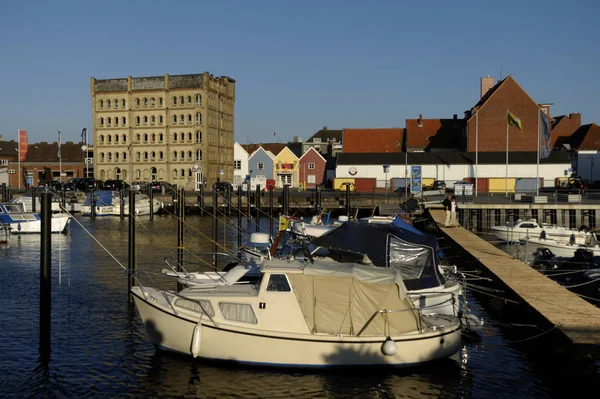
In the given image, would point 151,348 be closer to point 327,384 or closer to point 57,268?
point 327,384

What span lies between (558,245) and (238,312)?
2802 cm

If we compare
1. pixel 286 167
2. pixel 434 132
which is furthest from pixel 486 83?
pixel 286 167

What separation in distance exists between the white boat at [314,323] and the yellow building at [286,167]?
299 ft

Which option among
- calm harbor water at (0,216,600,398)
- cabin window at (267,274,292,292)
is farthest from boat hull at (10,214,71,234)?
cabin window at (267,274,292,292)

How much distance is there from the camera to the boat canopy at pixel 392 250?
2314 centimetres

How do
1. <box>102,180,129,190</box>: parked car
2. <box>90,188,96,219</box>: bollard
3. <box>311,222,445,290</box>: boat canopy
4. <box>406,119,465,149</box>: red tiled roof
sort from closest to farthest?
1. <box>311,222,445,290</box>: boat canopy
2. <box>90,188,96,219</box>: bollard
3. <box>102,180,129,190</box>: parked car
4. <box>406,119,465,149</box>: red tiled roof

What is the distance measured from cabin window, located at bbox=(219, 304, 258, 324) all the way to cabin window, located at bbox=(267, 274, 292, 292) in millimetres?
780

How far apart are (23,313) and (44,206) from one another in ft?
24.6

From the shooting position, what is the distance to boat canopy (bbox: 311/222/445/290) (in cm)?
2314

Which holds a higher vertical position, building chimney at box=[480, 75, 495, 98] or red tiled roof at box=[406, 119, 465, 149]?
building chimney at box=[480, 75, 495, 98]

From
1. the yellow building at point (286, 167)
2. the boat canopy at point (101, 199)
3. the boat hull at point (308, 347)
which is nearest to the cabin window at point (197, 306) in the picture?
the boat hull at point (308, 347)

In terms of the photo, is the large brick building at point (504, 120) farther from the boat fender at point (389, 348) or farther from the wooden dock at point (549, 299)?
the boat fender at point (389, 348)

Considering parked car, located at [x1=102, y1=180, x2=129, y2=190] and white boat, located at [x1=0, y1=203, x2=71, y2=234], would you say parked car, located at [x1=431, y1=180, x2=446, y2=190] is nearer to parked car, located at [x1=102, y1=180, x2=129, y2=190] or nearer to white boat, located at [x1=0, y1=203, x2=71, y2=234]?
parked car, located at [x1=102, y1=180, x2=129, y2=190]

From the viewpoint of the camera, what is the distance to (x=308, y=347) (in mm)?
18641
